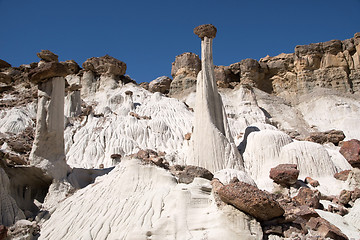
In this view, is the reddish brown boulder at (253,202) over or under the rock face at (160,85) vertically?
under

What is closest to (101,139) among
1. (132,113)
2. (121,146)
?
(121,146)

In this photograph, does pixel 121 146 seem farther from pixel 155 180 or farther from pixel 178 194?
pixel 178 194

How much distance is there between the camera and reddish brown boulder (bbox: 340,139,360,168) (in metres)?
14.1

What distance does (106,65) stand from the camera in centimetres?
3997

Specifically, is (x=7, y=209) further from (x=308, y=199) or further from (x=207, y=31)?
(x=207, y=31)

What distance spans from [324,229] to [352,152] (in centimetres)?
842

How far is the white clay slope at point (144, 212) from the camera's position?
9234 mm

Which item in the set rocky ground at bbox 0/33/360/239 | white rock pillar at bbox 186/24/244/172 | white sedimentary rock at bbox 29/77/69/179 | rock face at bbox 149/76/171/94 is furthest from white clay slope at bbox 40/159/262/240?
rock face at bbox 149/76/171/94

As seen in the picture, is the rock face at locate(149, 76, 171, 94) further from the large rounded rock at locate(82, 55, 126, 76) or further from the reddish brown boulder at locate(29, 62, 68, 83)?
the reddish brown boulder at locate(29, 62, 68, 83)

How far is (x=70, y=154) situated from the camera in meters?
21.7

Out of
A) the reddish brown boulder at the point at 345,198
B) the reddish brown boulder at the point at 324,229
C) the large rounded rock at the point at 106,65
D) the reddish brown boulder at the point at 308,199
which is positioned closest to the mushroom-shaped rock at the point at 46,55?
the large rounded rock at the point at 106,65

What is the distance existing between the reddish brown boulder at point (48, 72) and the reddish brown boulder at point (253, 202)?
938 cm

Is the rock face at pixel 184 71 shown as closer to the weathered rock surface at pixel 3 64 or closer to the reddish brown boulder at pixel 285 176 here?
the weathered rock surface at pixel 3 64

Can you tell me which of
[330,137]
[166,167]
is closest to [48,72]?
[166,167]
